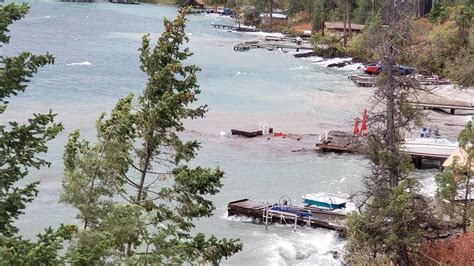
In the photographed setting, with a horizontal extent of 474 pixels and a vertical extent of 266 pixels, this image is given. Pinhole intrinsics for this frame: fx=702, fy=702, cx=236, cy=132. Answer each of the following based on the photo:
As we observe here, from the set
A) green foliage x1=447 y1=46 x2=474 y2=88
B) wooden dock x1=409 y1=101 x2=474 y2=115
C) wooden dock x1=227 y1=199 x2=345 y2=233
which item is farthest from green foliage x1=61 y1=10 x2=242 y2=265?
green foliage x1=447 y1=46 x2=474 y2=88

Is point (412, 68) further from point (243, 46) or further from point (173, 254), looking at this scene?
point (243, 46)

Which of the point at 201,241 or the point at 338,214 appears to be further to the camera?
the point at 338,214

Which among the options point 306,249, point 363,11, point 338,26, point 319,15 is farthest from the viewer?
point 338,26

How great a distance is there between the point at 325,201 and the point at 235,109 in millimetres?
28319

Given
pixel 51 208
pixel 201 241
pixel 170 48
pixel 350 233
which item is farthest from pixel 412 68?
pixel 51 208

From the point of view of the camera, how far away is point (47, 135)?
1396 centimetres

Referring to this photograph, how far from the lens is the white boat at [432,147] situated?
147ft

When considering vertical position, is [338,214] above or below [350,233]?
below

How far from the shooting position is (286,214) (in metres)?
34.3

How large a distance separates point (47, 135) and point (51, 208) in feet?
70.7

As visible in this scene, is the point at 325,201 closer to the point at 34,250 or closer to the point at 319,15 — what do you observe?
the point at 34,250

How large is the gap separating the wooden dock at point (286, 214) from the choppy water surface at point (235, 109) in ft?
1.86

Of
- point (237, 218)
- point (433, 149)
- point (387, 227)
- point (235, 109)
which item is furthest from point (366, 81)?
point (387, 227)

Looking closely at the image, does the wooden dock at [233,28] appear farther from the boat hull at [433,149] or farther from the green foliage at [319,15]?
the boat hull at [433,149]
